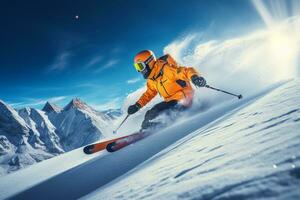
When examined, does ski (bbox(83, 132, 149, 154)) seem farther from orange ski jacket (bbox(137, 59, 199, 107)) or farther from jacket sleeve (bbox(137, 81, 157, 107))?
jacket sleeve (bbox(137, 81, 157, 107))

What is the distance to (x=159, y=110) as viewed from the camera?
8859 millimetres

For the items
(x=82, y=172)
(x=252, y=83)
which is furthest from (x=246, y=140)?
(x=252, y=83)

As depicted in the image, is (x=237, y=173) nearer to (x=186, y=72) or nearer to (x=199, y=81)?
(x=199, y=81)

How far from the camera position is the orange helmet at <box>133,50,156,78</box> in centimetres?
915

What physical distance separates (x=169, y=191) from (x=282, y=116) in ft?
6.14

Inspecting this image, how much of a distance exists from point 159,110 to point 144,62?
185 cm

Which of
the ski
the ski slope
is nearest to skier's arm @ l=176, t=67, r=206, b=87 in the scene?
the ski

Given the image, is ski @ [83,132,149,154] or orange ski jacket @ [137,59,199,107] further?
orange ski jacket @ [137,59,199,107]

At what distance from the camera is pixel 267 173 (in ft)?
5.60

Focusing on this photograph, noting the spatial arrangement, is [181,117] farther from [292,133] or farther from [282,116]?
[292,133]

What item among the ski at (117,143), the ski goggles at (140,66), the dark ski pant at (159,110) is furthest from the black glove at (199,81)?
the ski at (117,143)

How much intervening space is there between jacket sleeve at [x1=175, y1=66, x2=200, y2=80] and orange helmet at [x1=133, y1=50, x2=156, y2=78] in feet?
3.34

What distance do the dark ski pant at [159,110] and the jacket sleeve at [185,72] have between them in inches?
37.8

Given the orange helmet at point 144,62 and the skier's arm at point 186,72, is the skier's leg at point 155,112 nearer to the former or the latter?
the skier's arm at point 186,72
